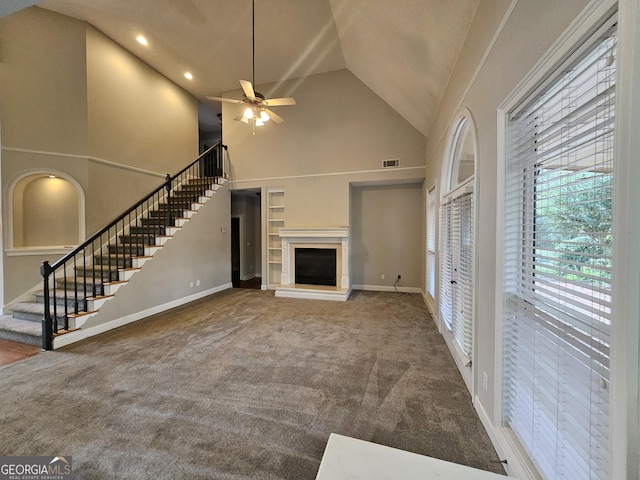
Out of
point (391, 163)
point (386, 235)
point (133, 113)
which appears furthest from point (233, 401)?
point (133, 113)

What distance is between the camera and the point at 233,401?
214 centimetres

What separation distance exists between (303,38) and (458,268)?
5.12 meters

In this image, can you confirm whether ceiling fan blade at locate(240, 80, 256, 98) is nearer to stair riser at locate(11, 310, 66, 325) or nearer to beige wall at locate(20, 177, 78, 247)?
beige wall at locate(20, 177, 78, 247)

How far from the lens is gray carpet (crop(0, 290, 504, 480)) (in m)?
1.63

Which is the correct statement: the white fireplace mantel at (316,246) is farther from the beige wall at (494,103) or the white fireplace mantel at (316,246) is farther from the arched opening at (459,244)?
the beige wall at (494,103)

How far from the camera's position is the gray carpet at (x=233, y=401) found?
5.33 ft

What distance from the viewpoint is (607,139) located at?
92 centimetres

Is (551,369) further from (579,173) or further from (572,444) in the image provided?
(579,173)

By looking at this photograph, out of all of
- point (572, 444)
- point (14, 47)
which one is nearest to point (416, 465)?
point (572, 444)

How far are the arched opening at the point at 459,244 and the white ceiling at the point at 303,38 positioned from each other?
913mm

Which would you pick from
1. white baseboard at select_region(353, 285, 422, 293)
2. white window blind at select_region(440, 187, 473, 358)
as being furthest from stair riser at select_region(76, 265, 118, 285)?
white window blind at select_region(440, 187, 473, 358)

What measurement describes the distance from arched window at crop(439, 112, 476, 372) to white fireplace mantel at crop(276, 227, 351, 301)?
2272 millimetres

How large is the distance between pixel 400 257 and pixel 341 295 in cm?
184

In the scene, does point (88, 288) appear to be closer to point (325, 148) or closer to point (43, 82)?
point (43, 82)
